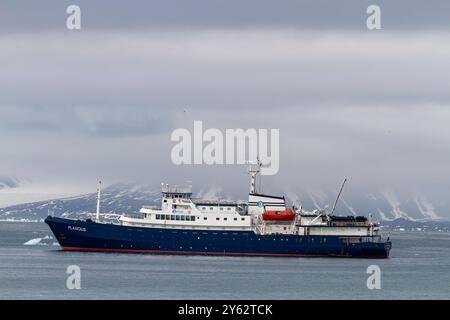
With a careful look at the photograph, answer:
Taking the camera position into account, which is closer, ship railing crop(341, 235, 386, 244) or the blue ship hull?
the blue ship hull

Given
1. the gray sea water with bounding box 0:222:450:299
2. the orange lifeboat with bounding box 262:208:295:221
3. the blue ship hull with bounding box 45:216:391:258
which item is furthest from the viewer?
the orange lifeboat with bounding box 262:208:295:221

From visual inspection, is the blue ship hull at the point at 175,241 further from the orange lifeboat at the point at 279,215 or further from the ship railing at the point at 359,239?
the orange lifeboat at the point at 279,215

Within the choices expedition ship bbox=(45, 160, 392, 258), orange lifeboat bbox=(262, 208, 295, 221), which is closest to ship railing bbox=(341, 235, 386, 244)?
expedition ship bbox=(45, 160, 392, 258)

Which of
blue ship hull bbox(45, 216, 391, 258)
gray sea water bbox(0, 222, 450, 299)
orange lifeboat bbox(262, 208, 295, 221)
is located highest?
orange lifeboat bbox(262, 208, 295, 221)

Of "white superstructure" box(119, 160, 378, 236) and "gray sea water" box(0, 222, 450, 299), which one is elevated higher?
"white superstructure" box(119, 160, 378, 236)

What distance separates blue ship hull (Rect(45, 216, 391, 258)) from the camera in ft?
398

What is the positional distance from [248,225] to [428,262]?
19.0 meters

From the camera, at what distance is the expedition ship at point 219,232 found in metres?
121

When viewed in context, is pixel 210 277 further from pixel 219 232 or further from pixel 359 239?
pixel 359 239

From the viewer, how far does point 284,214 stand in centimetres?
12381

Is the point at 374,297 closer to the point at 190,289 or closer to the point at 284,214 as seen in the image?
the point at 190,289

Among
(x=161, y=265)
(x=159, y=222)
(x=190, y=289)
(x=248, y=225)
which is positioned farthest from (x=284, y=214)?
(x=190, y=289)

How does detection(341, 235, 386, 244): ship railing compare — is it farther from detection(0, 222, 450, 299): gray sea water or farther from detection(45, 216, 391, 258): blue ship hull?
detection(0, 222, 450, 299): gray sea water
